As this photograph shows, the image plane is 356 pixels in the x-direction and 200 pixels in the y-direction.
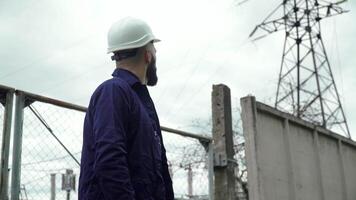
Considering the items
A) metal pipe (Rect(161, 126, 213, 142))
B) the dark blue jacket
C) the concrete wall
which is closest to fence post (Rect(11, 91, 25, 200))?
the dark blue jacket

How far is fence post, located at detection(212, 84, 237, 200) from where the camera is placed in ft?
16.9

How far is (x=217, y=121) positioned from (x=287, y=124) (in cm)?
141

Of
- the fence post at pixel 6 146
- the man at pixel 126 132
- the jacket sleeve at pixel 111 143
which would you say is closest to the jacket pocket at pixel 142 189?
the man at pixel 126 132

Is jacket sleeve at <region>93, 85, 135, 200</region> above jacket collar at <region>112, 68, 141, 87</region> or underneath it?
underneath

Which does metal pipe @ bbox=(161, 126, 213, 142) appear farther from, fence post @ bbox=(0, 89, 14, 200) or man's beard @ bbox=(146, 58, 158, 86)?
man's beard @ bbox=(146, 58, 158, 86)

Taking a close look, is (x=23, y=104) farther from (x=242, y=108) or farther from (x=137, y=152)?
(x=242, y=108)

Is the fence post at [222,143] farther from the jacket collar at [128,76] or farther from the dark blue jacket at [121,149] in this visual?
the jacket collar at [128,76]

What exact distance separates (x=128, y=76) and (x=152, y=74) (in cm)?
17

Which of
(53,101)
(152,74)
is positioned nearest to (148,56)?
(152,74)

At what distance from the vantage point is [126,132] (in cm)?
232

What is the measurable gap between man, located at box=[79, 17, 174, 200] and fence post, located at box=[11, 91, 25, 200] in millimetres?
1349

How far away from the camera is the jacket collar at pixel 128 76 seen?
247 centimetres

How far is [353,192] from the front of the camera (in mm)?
7988

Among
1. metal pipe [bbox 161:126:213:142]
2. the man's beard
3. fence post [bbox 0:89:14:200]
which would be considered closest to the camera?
the man's beard
